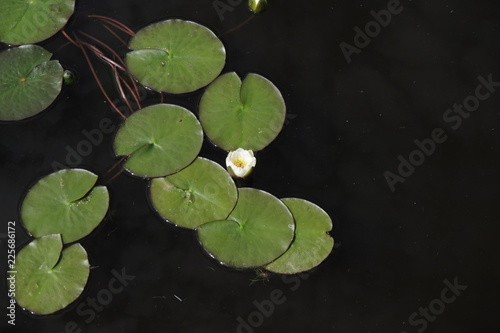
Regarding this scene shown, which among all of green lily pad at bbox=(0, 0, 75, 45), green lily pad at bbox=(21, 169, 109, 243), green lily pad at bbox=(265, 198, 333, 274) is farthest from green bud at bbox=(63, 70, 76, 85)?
green lily pad at bbox=(265, 198, 333, 274)

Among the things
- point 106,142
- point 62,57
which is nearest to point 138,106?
point 106,142

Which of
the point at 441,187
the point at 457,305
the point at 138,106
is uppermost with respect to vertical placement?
the point at 441,187

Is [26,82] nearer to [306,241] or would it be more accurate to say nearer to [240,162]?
[240,162]

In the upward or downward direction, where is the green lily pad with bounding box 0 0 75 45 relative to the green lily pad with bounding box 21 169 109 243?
upward

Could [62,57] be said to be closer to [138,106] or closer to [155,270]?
[138,106]

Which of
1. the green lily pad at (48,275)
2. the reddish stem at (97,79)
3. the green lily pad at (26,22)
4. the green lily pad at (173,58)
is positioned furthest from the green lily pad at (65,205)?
the green lily pad at (26,22)

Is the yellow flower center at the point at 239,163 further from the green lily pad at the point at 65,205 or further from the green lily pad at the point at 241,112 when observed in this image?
the green lily pad at the point at 65,205

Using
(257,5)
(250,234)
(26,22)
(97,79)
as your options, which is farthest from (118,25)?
(250,234)

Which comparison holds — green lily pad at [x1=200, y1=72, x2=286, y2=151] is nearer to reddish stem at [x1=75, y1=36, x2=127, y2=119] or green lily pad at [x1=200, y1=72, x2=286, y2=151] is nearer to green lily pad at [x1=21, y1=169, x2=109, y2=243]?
reddish stem at [x1=75, y1=36, x2=127, y2=119]
